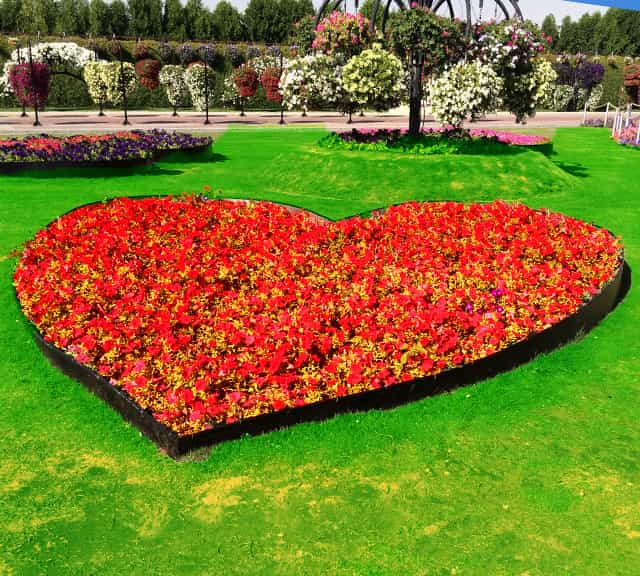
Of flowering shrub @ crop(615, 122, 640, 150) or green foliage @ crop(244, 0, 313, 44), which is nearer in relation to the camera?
flowering shrub @ crop(615, 122, 640, 150)

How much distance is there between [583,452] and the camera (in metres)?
5.97

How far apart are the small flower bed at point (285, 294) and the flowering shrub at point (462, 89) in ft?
19.2

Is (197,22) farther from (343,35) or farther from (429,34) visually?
(429,34)

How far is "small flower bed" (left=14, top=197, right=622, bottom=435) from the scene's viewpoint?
654 cm

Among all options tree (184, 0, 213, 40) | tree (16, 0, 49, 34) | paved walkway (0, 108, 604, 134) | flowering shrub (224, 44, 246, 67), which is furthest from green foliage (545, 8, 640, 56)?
tree (16, 0, 49, 34)

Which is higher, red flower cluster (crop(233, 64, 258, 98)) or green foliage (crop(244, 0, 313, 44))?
green foliage (crop(244, 0, 313, 44))

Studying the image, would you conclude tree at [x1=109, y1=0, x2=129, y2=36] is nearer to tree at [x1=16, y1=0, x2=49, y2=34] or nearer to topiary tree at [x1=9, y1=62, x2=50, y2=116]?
tree at [x1=16, y1=0, x2=49, y2=34]

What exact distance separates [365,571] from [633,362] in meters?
5.03

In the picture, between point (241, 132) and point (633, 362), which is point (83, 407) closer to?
point (633, 362)

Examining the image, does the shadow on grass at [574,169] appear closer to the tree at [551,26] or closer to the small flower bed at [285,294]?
the small flower bed at [285,294]

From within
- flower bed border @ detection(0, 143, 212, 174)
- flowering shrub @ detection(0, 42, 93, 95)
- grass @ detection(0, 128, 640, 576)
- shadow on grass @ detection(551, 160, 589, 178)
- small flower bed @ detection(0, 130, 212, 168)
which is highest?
flowering shrub @ detection(0, 42, 93, 95)

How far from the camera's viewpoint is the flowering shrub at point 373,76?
58.0 ft

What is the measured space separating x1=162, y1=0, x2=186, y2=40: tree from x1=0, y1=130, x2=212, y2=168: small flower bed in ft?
213

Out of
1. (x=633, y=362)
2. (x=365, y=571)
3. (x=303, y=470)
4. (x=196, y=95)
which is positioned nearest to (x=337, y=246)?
(x=633, y=362)
